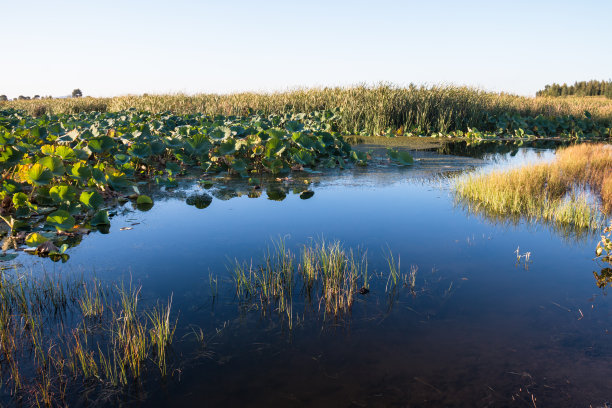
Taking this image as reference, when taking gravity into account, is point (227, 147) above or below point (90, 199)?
above

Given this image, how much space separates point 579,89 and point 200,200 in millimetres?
93623

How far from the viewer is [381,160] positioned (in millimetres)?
10633

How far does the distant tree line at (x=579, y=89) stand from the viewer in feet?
255

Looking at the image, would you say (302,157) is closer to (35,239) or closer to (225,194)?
(225,194)

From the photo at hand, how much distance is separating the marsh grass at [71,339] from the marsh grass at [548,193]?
4.85 m

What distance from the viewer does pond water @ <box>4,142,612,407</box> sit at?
2.50 meters

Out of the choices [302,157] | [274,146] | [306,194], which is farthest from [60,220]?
[302,157]

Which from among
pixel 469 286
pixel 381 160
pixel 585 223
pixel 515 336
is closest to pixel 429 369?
pixel 515 336

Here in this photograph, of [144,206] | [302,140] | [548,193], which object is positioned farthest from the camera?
[302,140]

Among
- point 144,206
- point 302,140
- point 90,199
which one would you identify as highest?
point 302,140

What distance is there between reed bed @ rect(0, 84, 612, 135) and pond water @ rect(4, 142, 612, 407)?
444 inches

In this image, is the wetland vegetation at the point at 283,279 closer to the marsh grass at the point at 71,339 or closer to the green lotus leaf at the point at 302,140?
the marsh grass at the point at 71,339

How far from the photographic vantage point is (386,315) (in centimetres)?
333

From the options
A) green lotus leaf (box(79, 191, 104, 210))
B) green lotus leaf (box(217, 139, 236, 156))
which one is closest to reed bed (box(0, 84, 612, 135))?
green lotus leaf (box(217, 139, 236, 156))
